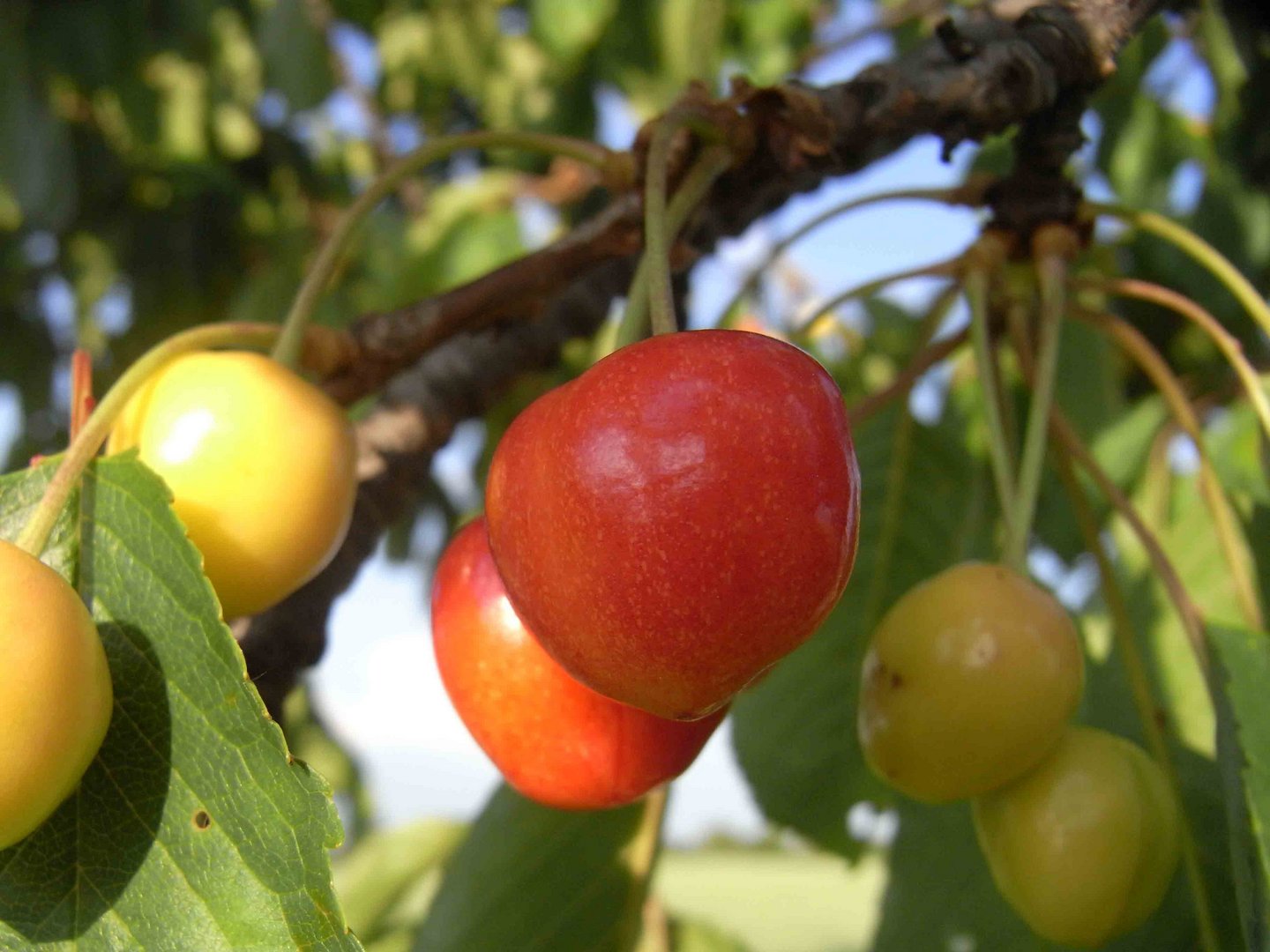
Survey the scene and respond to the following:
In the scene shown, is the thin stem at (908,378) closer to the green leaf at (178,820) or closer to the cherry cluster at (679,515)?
the cherry cluster at (679,515)

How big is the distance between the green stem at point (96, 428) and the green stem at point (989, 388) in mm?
591

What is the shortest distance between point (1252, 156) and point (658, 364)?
1142mm

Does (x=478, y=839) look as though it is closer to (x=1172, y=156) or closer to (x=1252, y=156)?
(x=1252, y=156)

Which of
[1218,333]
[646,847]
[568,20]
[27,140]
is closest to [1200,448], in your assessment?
[1218,333]

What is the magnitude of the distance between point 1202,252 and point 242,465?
32.9 inches

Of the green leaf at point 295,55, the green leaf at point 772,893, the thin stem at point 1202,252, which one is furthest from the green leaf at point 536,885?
the green leaf at point 772,893

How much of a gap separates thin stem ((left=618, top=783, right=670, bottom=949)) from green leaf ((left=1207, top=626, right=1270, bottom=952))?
0.56 m

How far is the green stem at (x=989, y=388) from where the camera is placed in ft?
2.98

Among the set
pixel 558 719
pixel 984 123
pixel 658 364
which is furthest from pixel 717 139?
pixel 558 719

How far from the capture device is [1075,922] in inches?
32.8

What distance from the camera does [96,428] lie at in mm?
728

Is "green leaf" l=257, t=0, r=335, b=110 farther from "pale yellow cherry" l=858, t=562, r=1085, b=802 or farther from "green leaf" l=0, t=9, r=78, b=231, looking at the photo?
"pale yellow cherry" l=858, t=562, r=1085, b=802

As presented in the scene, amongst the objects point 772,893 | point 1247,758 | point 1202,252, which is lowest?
point 772,893

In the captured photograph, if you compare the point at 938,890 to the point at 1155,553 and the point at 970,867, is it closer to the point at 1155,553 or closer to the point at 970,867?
the point at 970,867
